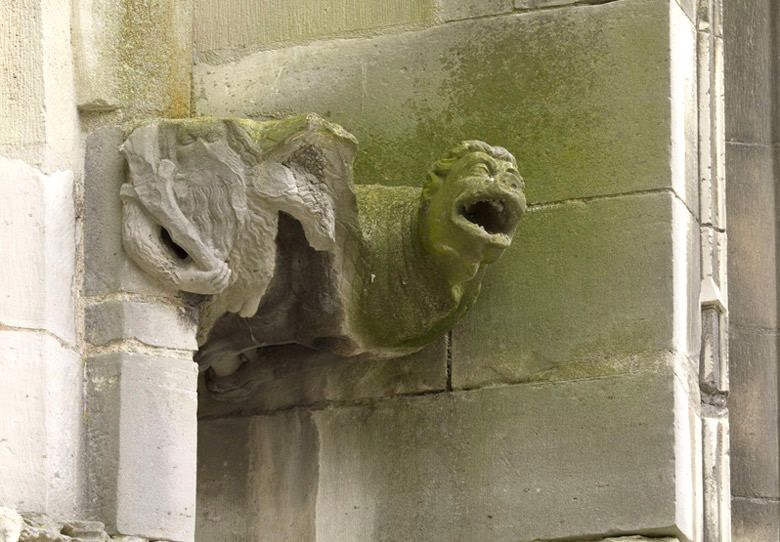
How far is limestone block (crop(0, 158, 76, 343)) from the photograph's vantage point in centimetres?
659

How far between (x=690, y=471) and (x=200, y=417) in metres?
1.21

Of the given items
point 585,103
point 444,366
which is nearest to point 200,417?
point 444,366

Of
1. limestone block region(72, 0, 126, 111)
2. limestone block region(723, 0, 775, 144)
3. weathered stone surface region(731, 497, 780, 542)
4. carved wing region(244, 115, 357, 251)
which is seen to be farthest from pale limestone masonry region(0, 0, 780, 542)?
limestone block region(723, 0, 775, 144)

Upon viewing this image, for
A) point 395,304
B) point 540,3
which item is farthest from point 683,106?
point 395,304

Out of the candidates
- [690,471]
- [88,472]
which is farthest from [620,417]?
[88,472]

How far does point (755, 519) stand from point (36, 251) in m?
3.87

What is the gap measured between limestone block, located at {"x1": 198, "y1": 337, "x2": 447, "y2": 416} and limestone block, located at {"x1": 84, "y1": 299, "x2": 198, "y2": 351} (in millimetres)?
623

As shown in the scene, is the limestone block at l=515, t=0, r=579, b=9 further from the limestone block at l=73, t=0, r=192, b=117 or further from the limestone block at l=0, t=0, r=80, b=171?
the limestone block at l=0, t=0, r=80, b=171

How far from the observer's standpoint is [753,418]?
9.99 metres

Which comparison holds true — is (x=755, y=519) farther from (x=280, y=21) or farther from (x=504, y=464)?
(x=280, y=21)

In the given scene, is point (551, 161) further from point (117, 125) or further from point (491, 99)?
point (117, 125)

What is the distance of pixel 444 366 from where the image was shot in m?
7.26

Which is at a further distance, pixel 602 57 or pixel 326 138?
pixel 602 57

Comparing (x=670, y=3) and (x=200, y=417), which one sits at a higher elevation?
(x=670, y=3)
